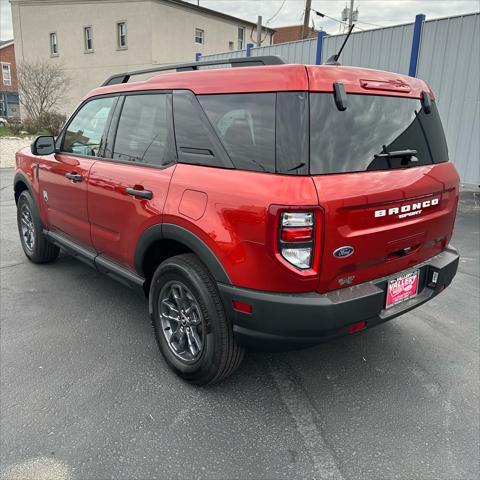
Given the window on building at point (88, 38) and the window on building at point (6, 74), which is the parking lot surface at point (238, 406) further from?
the window on building at point (6, 74)

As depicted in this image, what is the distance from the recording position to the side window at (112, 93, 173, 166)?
2.82 meters

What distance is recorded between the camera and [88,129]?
3.73m

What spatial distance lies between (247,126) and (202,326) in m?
1.14

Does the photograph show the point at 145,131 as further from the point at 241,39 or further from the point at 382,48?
the point at 241,39

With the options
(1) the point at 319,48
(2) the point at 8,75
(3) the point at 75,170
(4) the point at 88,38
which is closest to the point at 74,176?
(3) the point at 75,170

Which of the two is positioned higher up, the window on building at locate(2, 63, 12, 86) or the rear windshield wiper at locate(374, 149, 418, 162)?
the window on building at locate(2, 63, 12, 86)

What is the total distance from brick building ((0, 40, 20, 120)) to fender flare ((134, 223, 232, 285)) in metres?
53.2

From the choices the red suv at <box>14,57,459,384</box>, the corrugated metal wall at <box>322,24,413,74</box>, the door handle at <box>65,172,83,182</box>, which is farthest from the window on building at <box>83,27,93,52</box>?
the red suv at <box>14,57,459,384</box>

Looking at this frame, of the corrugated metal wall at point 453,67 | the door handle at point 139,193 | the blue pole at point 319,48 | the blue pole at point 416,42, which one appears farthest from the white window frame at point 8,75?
the door handle at point 139,193

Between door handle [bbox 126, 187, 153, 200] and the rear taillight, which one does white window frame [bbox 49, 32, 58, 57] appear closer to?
door handle [bbox 126, 187, 153, 200]

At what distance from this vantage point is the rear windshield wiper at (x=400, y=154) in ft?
7.94

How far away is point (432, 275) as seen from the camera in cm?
279

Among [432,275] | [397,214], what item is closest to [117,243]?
[397,214]

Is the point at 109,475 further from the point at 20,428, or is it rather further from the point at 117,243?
the point at 117,243
